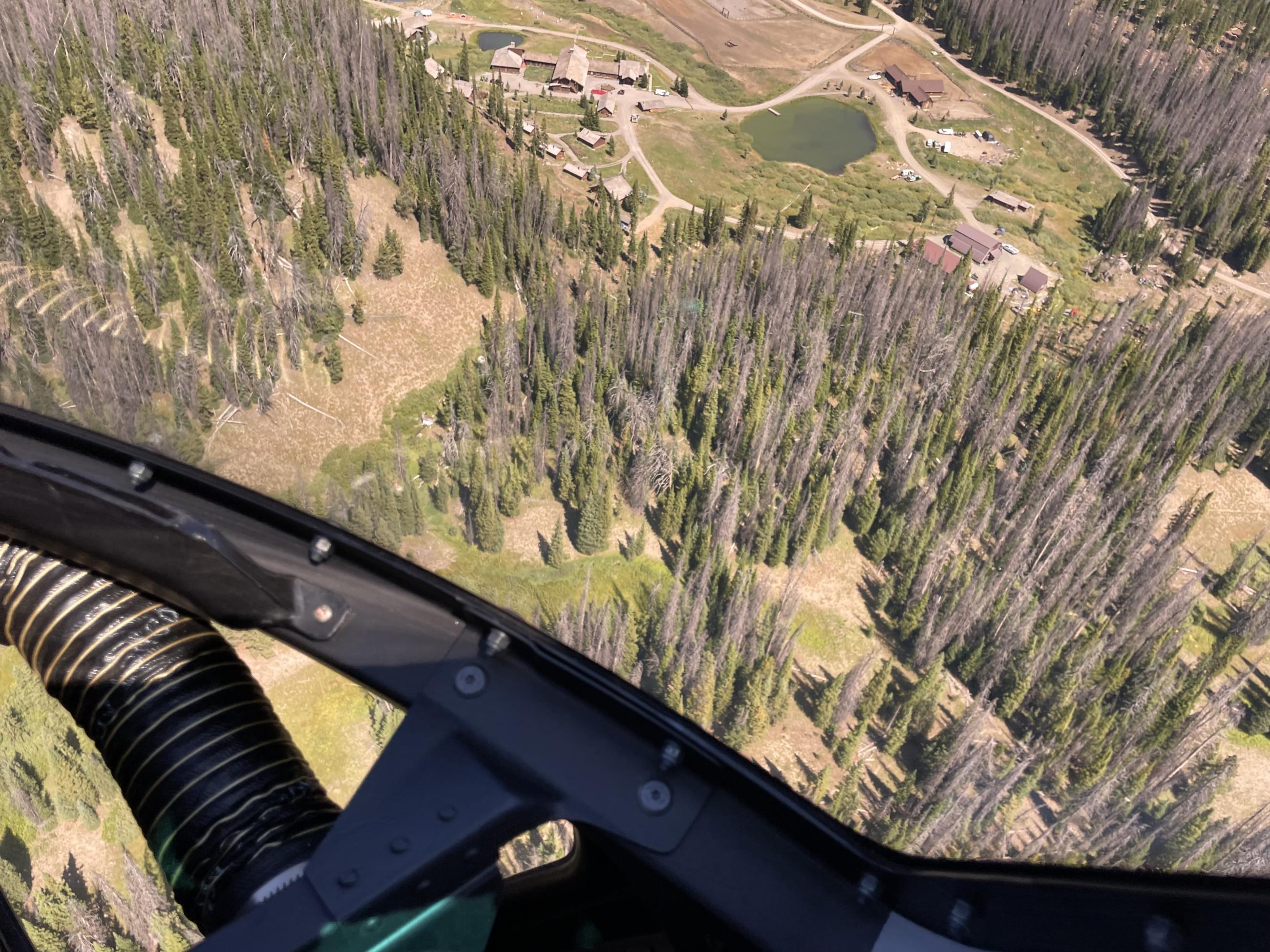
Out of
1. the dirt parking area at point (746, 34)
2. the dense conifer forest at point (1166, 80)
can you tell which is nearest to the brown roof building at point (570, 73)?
the dirt parking area at point (746, 34)

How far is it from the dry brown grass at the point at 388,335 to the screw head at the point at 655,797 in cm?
1570

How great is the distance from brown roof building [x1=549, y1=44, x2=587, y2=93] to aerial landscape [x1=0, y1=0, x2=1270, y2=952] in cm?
297

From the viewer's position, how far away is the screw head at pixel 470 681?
2973 millimetres

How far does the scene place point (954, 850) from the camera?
21.1 m

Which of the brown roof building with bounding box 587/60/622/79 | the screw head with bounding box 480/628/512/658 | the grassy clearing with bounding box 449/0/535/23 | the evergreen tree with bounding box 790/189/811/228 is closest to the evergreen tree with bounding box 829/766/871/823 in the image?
the screw head with bounding box 480/628/512/658

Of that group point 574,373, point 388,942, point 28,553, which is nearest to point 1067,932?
point 388,942

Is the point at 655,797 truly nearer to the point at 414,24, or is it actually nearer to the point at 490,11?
the point at 414,24

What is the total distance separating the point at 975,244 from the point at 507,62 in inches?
1196

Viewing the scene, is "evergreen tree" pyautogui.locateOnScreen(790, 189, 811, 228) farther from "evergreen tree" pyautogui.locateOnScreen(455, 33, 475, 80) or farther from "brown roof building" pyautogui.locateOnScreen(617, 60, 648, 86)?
"evergreen tree" pyautogui.locateOnScreen(455, 33, 475, 80)

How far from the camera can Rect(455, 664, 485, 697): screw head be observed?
117 inches

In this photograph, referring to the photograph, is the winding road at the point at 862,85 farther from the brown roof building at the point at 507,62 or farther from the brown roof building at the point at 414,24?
the brown roof building at the point at 507,62

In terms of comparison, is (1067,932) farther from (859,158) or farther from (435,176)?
(859,158)

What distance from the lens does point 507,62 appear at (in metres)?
50.5

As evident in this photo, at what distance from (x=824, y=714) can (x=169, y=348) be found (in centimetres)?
1863
